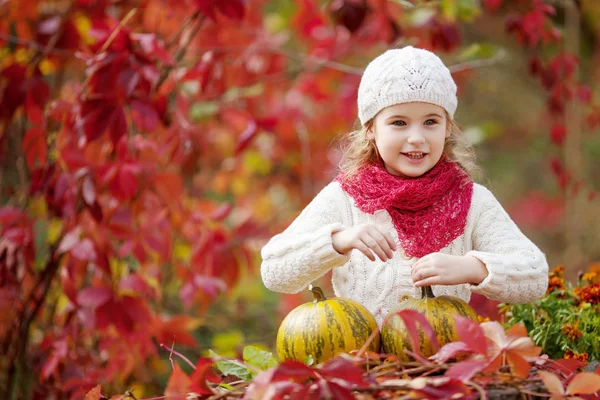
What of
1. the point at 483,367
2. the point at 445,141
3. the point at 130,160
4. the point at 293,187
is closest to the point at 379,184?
the point at 445,141

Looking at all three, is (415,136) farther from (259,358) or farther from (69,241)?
(69,241)

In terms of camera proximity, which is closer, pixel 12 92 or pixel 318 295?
pixel 318 295

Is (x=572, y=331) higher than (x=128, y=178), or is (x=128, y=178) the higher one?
(x=128, y=178)

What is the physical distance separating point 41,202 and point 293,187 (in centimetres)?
188

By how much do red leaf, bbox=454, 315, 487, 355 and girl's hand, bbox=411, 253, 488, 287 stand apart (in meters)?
0.32

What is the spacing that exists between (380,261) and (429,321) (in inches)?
12.9

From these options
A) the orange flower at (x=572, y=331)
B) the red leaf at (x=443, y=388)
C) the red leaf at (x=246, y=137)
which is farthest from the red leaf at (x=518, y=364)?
the red leaf at (x=246, y=137)

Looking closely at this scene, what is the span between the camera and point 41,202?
3.98m

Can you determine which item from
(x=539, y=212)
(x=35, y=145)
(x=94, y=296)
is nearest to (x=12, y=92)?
(x=35, y=145)

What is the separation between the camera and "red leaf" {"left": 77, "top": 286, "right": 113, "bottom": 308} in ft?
9.06

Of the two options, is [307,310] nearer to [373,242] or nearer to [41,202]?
[373,242]

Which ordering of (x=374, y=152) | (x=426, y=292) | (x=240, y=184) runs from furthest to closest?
(x=240, y=184) → (x=374, y=152) → (x=426, y=292)

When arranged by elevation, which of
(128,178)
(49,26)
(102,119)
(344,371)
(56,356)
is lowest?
(56,356)

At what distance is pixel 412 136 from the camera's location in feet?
6.92
